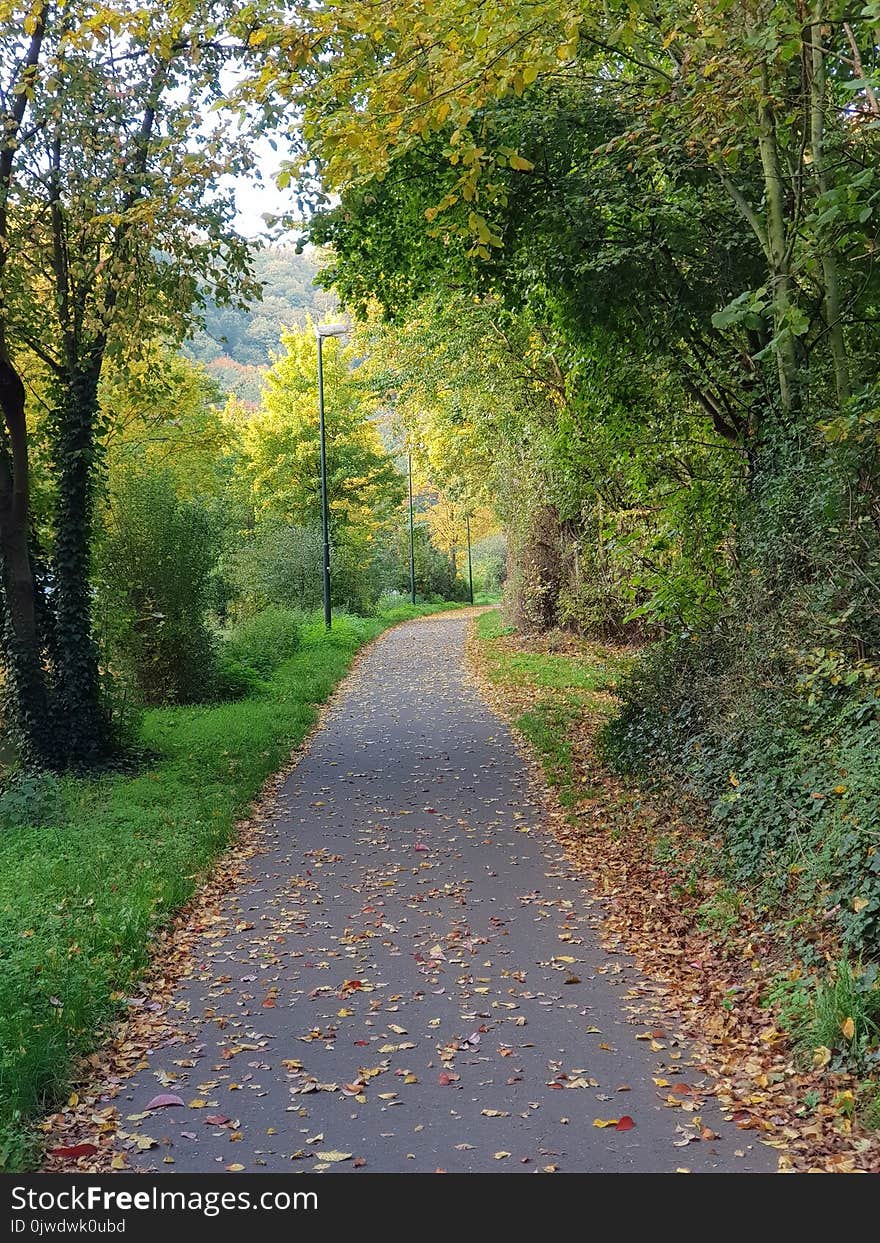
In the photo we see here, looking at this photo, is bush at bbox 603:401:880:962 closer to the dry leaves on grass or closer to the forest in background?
the forest in background

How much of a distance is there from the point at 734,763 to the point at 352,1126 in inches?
176

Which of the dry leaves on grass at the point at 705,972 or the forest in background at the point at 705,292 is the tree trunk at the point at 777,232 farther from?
the dry leaves on grass at the point at 705,972

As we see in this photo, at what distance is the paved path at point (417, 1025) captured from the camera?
4.41 meters

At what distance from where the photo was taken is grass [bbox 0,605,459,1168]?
520 cm

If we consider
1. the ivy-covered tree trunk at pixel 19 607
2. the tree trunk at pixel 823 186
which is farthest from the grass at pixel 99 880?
the tree trunk at pixel 823 186

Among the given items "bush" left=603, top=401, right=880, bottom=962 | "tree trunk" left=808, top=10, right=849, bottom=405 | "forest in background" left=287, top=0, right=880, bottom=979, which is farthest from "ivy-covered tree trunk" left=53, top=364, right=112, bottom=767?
"tree trunk" left=808, top=10, right=849, bottom=405

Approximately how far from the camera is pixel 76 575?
492 inches

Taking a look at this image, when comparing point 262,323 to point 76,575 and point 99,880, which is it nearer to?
point 76,575

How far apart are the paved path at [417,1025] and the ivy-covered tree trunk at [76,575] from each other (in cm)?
347

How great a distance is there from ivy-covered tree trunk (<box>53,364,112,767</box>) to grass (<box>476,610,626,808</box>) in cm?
552

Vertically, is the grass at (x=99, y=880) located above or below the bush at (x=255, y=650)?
below
